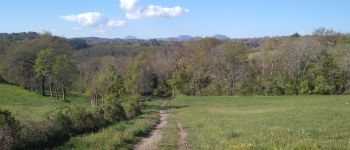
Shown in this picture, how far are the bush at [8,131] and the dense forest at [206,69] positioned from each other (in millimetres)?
60732

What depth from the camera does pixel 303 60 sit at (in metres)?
106

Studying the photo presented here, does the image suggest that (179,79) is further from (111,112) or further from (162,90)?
(111,112)

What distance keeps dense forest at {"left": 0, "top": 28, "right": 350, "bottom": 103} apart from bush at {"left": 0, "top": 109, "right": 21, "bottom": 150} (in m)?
60.7

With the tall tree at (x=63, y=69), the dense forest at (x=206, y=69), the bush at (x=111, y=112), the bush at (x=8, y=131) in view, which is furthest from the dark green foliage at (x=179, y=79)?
the bush at (x=8, y=131)

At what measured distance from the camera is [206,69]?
114562 mm

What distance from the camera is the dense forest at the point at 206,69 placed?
313 ft

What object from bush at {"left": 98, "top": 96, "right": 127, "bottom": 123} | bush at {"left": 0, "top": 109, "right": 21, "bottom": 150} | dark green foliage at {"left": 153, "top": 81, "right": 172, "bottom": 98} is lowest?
dark green foliage at {"left": 153, "top": 81, "right": 172, "bottom": 98}

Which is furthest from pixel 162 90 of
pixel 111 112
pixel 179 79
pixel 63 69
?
pixel 111 112

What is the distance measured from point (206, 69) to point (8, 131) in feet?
326

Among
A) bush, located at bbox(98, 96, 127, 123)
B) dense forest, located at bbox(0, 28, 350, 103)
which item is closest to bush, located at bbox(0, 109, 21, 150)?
bush, located at bbox(98, 96, 127, 123)

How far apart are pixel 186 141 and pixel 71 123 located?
6.29m

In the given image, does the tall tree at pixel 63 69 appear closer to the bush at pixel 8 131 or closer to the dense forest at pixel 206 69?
the dense forest at pixel 206 69

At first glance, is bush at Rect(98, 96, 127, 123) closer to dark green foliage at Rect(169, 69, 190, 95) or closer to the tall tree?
the tall tree

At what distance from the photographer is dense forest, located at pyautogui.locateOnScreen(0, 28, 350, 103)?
95438 mm
